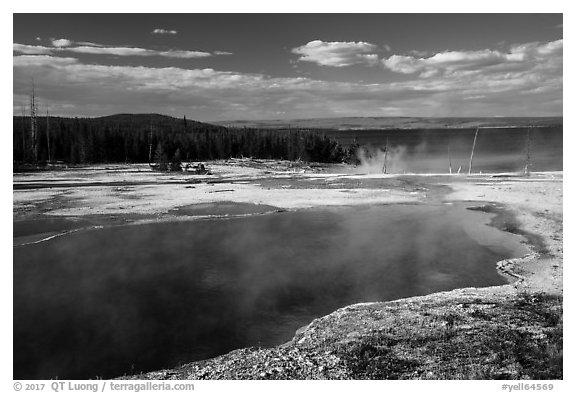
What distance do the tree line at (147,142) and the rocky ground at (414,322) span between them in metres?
0.86

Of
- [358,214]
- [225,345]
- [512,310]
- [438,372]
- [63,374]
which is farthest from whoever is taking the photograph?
[358,214]

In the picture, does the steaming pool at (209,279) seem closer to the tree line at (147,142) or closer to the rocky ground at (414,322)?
the rocky ground at (414,322)

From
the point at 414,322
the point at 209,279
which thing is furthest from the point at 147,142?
the point at 414,322

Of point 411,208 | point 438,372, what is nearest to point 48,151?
point 411,208

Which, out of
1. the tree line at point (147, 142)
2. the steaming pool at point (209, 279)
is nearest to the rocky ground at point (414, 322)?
the steaming pool at point (209, 279)

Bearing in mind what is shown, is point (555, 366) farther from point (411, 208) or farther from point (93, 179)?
point (93, 179)

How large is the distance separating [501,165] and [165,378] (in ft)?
96.5

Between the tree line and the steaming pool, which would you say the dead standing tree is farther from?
the steaming pool

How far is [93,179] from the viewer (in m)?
16.3

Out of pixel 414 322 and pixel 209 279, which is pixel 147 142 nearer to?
pixel 209 279

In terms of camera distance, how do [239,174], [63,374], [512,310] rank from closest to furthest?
[63,374], [512,310], [239,174]
